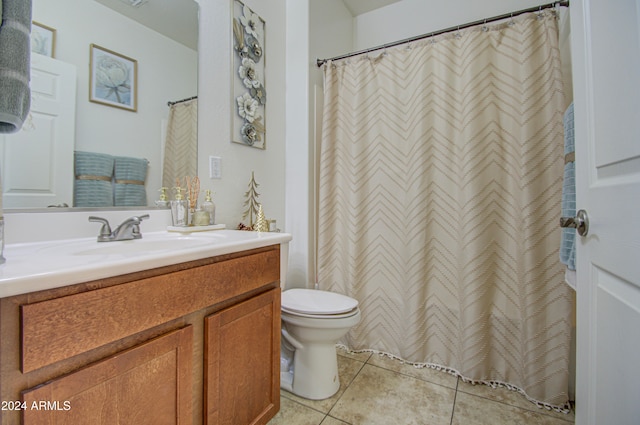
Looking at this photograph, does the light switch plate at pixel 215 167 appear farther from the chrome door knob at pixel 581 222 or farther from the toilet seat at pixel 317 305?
the chrome door knob at pixel 581 222

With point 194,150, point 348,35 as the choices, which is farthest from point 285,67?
point 194,150

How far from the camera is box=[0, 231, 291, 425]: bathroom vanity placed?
0.51 metres

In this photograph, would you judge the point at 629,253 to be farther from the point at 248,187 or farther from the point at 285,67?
the point at 285,67

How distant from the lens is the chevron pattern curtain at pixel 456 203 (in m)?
1.41

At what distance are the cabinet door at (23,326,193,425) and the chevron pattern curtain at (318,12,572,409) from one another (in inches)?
49.0

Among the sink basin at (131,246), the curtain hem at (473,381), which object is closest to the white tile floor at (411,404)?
the curtain hem at (473,381)

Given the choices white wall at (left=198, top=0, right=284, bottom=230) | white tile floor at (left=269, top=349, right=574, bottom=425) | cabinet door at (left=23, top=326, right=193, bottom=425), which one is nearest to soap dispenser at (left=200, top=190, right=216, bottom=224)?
white wall at (left=198, top=0, right=284, bottom=230)

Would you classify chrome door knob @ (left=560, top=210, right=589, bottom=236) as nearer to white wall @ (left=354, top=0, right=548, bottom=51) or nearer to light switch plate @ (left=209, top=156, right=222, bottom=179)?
light switch plate @ (left=209, top=156, right=222, bottom=179)

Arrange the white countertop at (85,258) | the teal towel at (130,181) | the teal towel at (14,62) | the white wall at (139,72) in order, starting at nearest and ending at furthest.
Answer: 1. the white countertop at (85,258)
2. the teal towel at (14,62)
3. the white wall at (139,72)
4. the teal towel at (130,181)

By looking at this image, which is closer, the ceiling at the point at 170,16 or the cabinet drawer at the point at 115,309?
the cabinet drawer at the point at 115,309

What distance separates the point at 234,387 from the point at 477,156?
161 centimetres

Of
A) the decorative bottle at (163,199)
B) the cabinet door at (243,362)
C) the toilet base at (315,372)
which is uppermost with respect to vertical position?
the decorative bottle at (163,199)

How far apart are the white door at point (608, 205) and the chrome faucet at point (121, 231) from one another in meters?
1.42

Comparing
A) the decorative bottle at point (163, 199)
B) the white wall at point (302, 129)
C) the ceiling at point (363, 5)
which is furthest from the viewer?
the ceiling at point (363, 5)
